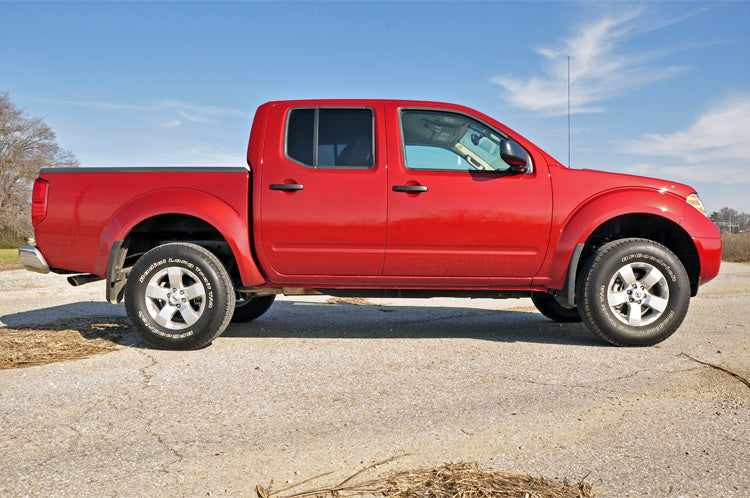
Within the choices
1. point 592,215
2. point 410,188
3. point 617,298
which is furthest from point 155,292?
point 617,298

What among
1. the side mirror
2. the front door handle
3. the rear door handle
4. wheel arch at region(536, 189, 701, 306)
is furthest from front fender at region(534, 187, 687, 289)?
the rear door handle

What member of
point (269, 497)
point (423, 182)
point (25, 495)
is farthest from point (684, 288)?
point (25, 495)

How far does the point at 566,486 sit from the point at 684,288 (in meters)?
3.17

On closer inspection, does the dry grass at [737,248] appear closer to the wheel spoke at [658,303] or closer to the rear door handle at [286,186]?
the wheel spoke at [658,303]

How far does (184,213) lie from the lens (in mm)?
4527

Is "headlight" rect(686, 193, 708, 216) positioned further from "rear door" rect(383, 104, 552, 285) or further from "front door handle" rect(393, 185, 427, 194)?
"front door handle" rect(393, 185, 427, 194)

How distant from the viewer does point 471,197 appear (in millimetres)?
4566

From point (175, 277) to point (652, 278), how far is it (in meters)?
3.99

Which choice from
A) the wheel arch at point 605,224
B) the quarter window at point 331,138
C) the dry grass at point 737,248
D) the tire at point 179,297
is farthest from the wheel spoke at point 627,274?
the dry grass at point 737,248

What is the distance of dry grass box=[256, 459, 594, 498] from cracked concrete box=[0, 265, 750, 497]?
4.1 inches

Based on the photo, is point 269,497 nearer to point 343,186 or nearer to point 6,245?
point 343,186

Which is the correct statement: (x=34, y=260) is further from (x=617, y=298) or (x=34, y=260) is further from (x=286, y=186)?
(x=617, y=298)

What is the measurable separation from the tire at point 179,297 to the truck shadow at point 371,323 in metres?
0.43

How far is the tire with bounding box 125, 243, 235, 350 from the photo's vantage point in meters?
4.45
